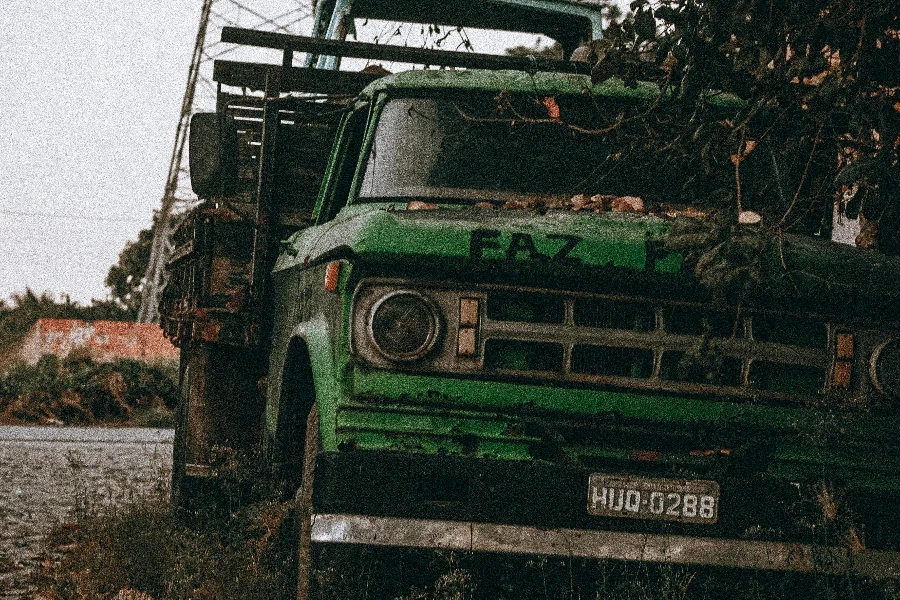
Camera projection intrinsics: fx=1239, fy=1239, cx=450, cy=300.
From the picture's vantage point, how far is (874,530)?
4.09 metres

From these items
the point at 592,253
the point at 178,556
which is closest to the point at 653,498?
the point at 592,253

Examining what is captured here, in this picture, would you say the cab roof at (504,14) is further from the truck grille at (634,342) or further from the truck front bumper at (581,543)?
the truck front bumper at (581,543)

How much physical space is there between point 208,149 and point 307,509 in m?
2.03

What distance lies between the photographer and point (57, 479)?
10852 millimetres

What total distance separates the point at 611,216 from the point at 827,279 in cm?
75

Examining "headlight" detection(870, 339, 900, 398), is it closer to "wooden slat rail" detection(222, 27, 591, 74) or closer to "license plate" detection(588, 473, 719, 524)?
"license plate" detection(588, 473, 719, 524)

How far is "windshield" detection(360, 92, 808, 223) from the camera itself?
15.7 feet

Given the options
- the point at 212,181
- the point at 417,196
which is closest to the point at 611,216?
the point at 417,196

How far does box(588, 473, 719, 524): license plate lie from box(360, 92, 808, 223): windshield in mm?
1256

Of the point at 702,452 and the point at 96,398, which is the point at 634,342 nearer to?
the point at 702,452

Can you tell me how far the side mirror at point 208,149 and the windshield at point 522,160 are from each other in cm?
91

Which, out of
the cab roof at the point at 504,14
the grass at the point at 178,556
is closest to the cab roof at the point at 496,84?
the grass at the point at 178,556

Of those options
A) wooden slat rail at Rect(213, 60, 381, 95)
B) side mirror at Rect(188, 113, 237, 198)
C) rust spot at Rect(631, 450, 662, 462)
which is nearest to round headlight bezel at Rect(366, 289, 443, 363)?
rust spot at Rect(631, 450, 662, 462)

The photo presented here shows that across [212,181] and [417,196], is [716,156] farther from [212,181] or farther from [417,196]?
[212,181]
